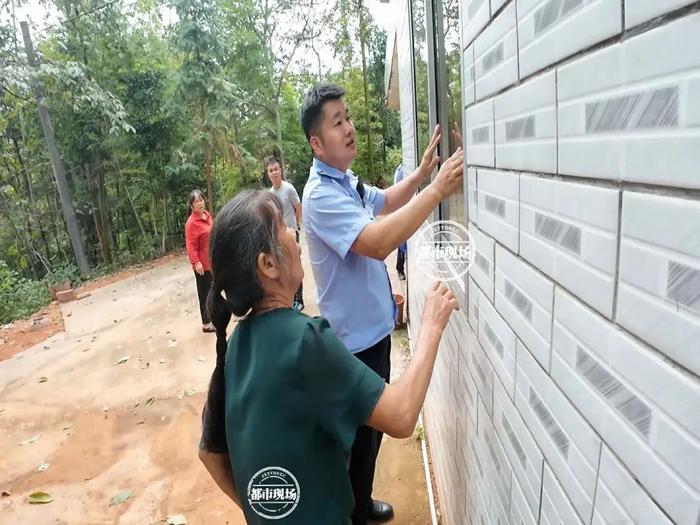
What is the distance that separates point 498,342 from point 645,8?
0.80m

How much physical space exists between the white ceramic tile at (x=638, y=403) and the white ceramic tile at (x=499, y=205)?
0.29 meters

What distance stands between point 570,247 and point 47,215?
19023 mm

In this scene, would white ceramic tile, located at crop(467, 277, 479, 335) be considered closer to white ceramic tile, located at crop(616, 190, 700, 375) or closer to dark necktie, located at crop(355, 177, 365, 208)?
white ceramic tile, located at crop(616, 190, 700, 375)

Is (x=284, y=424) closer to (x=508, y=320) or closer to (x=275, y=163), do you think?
(x=508, y=320)

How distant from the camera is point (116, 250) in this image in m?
16.7

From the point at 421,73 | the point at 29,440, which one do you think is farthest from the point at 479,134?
the point at 29,440

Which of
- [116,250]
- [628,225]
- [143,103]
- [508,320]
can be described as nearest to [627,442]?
[628,225]

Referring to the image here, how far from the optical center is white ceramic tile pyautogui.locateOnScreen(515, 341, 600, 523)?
25.7 inches

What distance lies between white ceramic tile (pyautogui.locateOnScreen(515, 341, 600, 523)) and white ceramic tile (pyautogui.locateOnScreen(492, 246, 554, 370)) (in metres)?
0.04

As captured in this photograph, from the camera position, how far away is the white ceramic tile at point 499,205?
3.15 ft

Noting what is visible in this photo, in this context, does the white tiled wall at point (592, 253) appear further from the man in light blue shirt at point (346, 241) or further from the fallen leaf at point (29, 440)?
the fallen leaf at point (29, 440)

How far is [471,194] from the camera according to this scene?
140cm

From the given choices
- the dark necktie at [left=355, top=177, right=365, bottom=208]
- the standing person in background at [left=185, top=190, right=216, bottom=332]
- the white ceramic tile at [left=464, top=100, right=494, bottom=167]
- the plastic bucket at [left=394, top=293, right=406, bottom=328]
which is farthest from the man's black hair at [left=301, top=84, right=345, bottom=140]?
the standing person in background at [left=185, top=190, right=216, bottom=332]

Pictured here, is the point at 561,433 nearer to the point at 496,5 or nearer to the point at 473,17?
the point at 496,5
